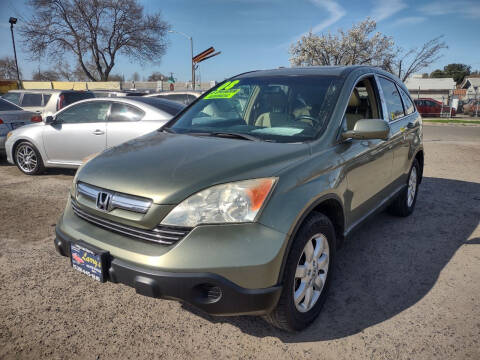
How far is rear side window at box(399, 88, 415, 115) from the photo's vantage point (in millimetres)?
4350

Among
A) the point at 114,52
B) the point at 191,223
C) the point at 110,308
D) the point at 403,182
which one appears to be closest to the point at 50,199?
the point at 110,308

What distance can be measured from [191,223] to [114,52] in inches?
1374

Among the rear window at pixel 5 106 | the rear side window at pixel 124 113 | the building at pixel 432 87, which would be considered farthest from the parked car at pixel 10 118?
the building at pixel 432 87

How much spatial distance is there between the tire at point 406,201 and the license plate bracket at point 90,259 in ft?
11.2

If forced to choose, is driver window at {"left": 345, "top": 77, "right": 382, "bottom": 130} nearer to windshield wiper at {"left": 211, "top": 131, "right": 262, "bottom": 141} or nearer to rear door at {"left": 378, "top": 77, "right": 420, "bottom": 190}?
rear door at {"left": 378, "top": 77, "right": 420, "bottom": 190}

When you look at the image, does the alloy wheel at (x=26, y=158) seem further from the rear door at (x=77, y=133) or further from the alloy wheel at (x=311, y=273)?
the alloy wheel at (x=311, y=273)

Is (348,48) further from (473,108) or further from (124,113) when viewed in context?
(124,113)

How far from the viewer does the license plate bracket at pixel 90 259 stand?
1976mm

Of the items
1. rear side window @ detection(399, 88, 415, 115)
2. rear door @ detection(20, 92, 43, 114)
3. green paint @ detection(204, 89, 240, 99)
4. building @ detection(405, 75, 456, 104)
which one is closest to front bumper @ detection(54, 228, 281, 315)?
green paint @ detection(204, 89, 240, 99)

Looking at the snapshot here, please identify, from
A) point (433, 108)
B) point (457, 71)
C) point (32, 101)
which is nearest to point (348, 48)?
point (433, 108)

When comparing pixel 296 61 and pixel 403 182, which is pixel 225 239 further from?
pixel 296 61

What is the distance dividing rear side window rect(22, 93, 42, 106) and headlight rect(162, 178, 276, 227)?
11.7 metres

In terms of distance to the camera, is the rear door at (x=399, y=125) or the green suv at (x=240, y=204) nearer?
the green suv at (x=240, y=204)

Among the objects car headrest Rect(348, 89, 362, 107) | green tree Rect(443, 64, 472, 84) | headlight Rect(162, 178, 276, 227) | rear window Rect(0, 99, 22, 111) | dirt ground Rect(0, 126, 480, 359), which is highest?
green tree Rect(443, 64, 472, 84)
